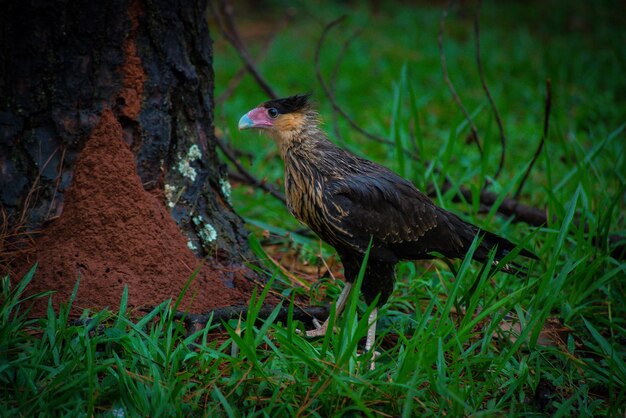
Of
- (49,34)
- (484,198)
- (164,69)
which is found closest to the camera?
(49,34)

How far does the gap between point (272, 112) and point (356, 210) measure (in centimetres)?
75

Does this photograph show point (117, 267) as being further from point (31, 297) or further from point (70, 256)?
point (31, 297)

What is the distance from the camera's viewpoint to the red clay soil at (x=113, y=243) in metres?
2.93

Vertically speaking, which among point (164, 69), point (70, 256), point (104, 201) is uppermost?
point (164, 69)

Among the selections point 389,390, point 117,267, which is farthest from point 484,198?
point 117,267

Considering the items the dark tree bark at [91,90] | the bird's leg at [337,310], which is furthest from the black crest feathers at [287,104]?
the bird's leg at [337,310]

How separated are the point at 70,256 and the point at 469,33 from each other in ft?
26.4

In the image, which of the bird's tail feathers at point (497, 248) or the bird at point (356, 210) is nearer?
the bird at point (356, 210)

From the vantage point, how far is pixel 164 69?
322 cm

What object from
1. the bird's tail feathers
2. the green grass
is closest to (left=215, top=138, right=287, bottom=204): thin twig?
the green grass

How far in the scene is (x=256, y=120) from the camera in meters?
3.48

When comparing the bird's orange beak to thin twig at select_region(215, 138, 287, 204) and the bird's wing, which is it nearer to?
the bird's wing

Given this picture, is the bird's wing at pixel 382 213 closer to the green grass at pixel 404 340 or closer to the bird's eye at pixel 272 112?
the green grass at pixel 404 340

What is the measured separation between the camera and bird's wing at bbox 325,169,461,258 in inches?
126
